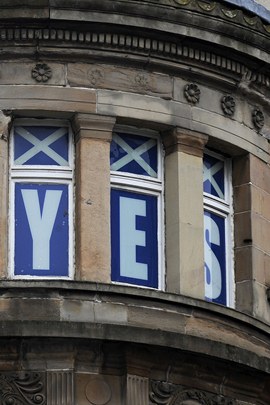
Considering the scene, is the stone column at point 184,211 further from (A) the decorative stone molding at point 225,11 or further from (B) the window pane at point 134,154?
(A) the decorative stone molding at point 225,11

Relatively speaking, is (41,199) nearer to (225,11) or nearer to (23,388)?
(23,388)

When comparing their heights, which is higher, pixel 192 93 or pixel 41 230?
pixel 192 93

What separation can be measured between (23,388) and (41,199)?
9.48 ft

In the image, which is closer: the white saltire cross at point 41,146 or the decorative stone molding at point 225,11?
the white saltire cross at point 41,146

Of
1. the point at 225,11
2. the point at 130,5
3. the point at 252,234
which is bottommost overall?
the point at 252,234

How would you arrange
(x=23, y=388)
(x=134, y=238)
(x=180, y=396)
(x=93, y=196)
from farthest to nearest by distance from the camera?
(x=134, y=238) < (x=93, y=196) < (x=180, y=396) < (x=23, y=388)

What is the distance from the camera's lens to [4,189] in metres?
38.7

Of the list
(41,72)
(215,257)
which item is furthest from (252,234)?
(41,72)

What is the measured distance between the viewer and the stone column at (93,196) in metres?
38.3

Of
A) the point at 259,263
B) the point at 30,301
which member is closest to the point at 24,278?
the point at 30,301

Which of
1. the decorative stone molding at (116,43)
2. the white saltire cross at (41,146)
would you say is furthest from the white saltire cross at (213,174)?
the white saltire cross at (41,146)

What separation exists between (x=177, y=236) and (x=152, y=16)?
9.19 feet

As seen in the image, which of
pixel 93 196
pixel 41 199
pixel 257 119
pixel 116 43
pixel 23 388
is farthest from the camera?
pixel 257 119

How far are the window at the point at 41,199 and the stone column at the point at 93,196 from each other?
21 centimetres
